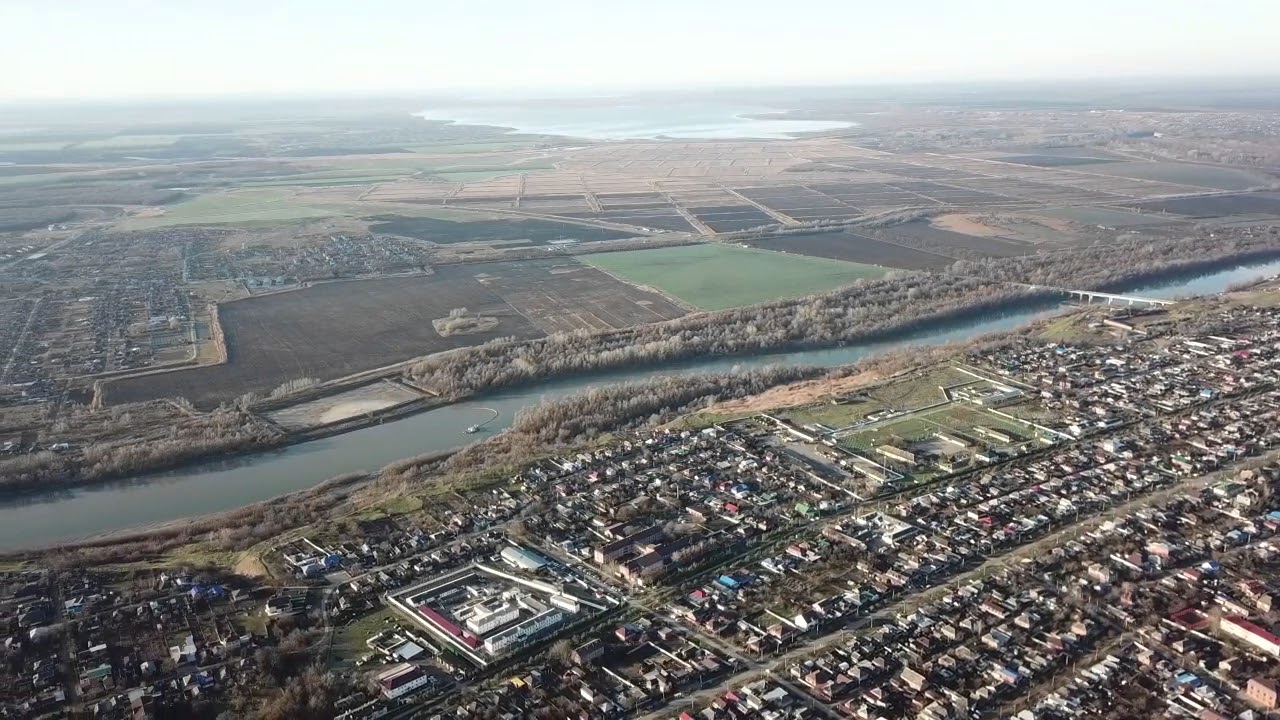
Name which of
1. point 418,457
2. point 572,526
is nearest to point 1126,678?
point 572,526

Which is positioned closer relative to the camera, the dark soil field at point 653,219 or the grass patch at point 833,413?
the grass patch at point 833,413

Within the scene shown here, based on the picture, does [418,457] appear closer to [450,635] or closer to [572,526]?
[572,526]

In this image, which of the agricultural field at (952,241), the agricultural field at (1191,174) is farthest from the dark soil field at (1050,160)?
the agricultural field at (952,241)

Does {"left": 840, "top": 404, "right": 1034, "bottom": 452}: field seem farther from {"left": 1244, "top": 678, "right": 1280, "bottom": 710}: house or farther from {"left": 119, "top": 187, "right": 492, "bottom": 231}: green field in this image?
{"left": 119, "top": 187, "right": 492, "bottom": 231}: green field

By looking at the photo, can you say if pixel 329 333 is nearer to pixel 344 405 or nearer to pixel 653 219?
pixel 344 405

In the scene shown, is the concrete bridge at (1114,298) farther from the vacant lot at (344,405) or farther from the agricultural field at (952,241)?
the vacant lot at (344,405)

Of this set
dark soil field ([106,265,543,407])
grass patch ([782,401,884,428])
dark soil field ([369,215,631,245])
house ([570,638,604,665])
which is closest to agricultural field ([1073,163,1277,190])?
dark soil field ([369,215,631,245])
